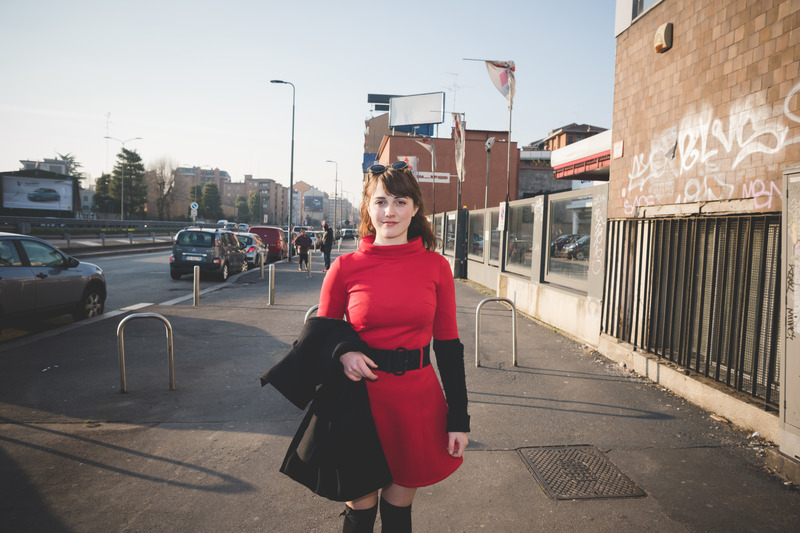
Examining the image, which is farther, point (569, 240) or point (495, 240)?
point (495, 240)

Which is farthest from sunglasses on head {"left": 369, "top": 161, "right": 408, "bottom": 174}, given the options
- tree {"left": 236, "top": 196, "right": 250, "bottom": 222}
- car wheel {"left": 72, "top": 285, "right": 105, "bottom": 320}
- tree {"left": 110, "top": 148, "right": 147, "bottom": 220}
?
tree {"left": 236, "top": 196, "right": 250, "bottom": 222}

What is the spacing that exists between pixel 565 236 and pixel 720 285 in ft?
13.7

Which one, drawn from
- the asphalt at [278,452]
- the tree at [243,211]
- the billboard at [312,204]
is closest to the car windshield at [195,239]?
the asphalt at [278,452]

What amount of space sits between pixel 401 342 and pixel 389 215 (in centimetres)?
52

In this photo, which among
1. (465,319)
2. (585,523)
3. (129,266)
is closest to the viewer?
(585,523)

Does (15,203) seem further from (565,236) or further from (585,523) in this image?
(585,523)

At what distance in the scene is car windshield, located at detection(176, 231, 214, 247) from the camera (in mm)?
16266

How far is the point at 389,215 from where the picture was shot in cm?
205

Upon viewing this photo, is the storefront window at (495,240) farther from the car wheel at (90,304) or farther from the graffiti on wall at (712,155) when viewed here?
the car wheel at (90,304)

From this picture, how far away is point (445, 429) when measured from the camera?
6.73 feet

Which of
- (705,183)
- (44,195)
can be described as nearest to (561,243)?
(705,183)

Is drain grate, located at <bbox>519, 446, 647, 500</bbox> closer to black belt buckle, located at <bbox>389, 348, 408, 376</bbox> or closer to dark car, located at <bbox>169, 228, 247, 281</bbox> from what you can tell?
black belt buckle, located at <bbox>389, 348, 408, 376</bbox>

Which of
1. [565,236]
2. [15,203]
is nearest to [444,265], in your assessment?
[565,236]

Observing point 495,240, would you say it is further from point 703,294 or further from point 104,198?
point 104,198
